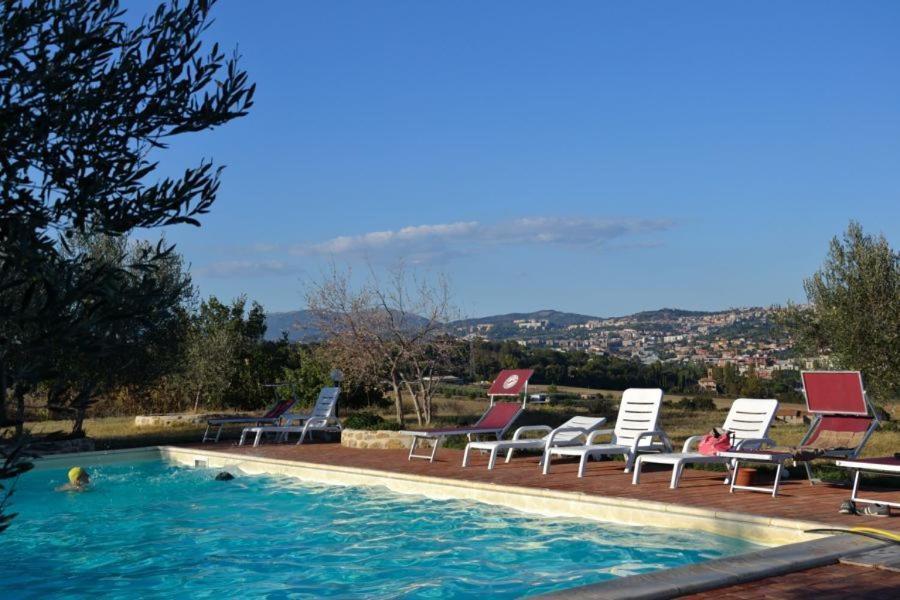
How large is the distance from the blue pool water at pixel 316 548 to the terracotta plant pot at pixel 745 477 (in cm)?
175

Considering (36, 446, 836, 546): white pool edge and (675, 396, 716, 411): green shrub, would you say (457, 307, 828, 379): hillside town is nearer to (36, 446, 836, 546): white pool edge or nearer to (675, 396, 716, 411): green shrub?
(675, 396, 716, 411): green shrub

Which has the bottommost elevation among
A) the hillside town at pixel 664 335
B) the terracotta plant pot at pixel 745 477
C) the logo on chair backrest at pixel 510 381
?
the terracotta plant pot at pixel 745 477

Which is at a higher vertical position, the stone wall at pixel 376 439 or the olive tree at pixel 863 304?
the olive tree at pixel 863 304

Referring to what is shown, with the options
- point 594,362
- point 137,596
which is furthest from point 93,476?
point 594,362

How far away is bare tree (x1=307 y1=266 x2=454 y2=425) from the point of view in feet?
69.6

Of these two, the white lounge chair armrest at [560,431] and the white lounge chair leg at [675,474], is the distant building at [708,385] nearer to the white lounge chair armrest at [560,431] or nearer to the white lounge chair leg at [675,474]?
the white lounge chair armrest at [560,431]

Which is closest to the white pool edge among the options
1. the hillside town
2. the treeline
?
the treeline

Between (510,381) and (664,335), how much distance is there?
182ft

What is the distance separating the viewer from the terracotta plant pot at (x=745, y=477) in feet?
32.2

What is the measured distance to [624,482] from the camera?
10.7 metres

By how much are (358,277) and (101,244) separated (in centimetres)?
654

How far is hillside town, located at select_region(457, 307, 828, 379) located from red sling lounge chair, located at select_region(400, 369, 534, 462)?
23.5 metres

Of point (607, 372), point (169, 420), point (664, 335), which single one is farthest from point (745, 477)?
point (664, 335)

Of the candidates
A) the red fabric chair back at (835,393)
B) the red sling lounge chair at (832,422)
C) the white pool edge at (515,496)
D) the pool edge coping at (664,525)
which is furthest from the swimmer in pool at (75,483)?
the red fabric chair back at (835,393)
